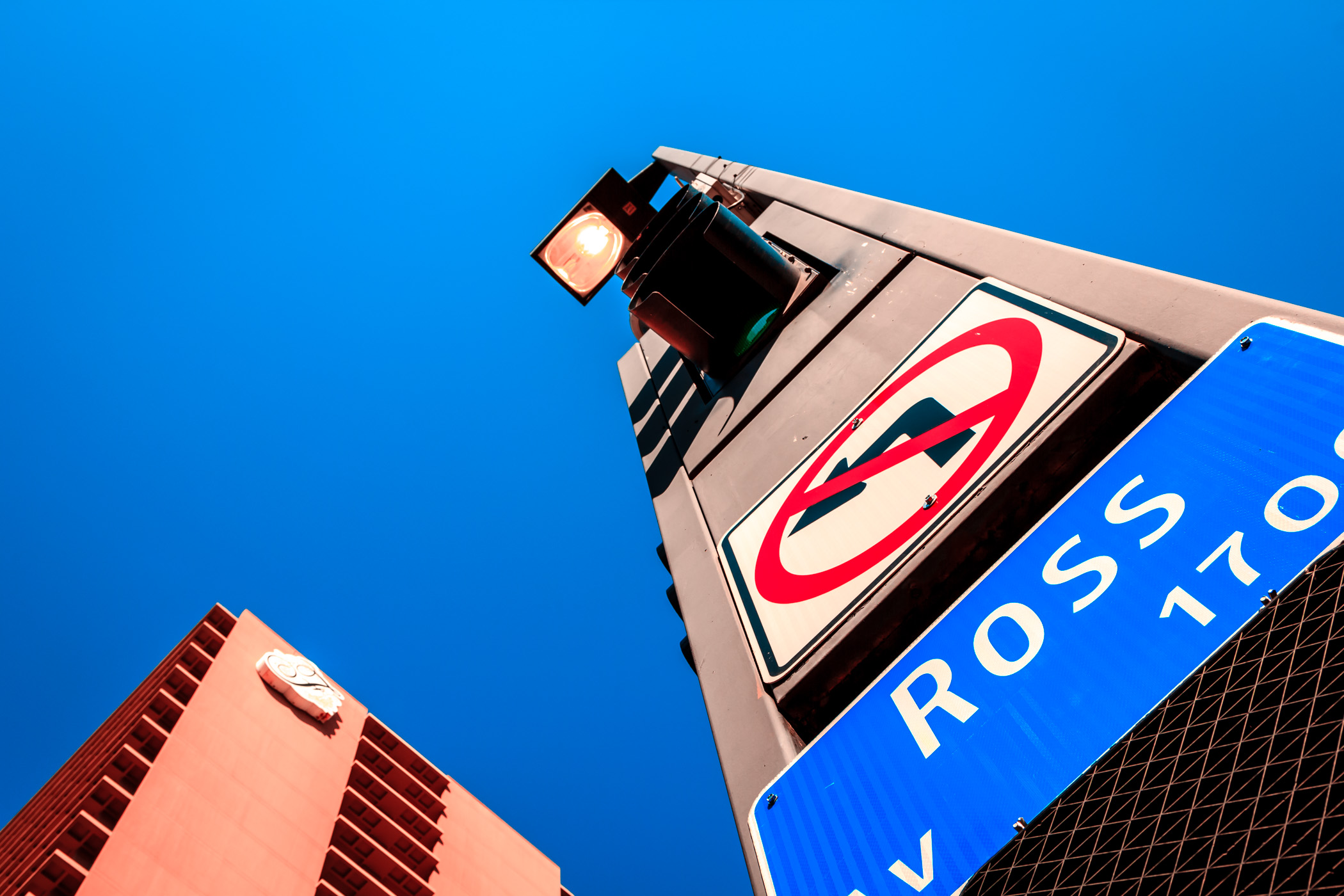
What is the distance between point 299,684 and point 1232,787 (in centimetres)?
3208

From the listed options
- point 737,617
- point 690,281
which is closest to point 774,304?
point 690,281

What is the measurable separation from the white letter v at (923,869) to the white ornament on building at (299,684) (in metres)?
30.7

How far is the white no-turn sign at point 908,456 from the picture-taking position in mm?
2697

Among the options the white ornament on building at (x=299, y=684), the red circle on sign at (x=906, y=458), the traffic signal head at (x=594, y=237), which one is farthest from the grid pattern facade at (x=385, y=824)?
the red circle on sign at (x=906, y=458)

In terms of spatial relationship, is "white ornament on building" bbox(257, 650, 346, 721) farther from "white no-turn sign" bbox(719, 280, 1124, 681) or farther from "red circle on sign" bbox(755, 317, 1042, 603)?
"red circle on sign" bbox(755, 317, 1042, 603)

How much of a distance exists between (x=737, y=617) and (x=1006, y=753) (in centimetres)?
179

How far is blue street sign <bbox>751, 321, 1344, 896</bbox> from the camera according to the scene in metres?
1.62

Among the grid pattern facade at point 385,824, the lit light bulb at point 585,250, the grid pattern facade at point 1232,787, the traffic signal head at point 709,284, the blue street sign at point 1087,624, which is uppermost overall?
the grid pattern facade at point 385,824

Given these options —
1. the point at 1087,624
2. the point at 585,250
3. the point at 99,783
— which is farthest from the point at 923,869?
the point at 99,783

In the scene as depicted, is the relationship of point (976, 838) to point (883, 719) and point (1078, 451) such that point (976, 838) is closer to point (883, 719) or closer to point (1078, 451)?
point (883, 719)

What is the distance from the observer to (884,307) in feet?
14.0

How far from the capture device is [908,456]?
3.05m

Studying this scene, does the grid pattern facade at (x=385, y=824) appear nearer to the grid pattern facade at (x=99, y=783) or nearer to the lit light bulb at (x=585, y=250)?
the grid pattern facade at (x=99, y=783)

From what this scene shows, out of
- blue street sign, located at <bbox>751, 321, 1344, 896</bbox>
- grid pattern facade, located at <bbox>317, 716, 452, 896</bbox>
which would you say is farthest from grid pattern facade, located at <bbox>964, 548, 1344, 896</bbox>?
grid pattern facade, located at <bbox>317, 716, 452, 896</bbox>
